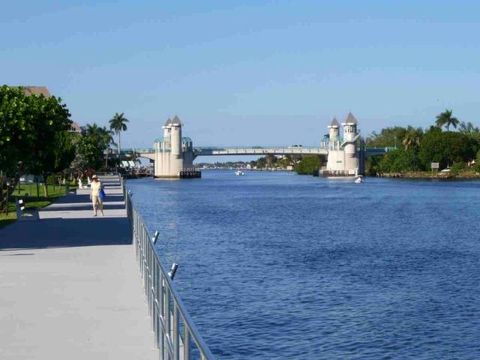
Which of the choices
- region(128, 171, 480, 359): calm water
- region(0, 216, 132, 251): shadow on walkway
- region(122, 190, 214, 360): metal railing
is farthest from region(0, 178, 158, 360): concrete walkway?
region(128, 171, 480, 359): calm water

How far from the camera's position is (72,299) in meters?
17.9

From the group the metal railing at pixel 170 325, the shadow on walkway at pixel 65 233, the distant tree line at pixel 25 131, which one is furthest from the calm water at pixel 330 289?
the distant tree line at pixel 25 131

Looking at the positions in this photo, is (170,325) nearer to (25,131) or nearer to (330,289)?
(330,289)

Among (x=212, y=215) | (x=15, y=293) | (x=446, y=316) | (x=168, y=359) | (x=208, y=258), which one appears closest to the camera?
(x=168, y=359)

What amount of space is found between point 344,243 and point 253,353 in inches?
1064

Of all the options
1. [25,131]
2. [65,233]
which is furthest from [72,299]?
[25,131]

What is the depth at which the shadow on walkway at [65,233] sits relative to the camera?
2989 centimetres

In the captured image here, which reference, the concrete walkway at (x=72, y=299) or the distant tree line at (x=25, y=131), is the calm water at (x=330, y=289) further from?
the distant tree line at (x=25, y=131)

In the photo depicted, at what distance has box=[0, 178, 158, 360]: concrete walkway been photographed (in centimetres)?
1365

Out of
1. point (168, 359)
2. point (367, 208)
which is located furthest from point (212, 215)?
point (168, 359)

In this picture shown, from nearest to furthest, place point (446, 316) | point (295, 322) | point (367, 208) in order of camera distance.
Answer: point (295, 322), point (446, 316), point (367, 208)

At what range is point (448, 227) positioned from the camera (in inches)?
2264

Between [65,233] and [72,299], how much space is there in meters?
16.4

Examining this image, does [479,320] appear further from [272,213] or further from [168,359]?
[272,213]
